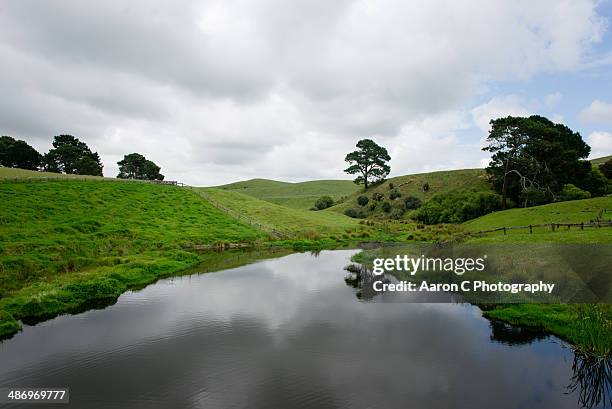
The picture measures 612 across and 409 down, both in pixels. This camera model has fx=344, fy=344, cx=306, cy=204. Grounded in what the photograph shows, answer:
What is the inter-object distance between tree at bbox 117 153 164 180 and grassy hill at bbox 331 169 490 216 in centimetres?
7934

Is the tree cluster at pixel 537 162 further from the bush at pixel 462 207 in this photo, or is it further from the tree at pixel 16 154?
the tree at pixel 16 154

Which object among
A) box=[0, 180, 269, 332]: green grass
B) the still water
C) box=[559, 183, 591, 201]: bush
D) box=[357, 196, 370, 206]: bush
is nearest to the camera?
the still water

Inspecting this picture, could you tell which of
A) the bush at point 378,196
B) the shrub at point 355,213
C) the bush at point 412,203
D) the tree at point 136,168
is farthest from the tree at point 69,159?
the bush at point 412,203

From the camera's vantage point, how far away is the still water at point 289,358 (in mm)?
13219

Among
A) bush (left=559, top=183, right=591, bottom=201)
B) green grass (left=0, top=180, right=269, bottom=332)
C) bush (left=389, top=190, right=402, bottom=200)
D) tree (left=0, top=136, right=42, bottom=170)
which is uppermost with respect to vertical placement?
tree (left=0, top=136, right=42, bottom=170)

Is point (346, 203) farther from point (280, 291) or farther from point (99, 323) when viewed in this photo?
point (99, 323)

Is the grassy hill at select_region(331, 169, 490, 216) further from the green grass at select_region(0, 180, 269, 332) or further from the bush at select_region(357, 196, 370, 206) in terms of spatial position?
the green grass at select_region(0, 180, 269, 332)

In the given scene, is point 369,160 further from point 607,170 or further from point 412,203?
point 607,170

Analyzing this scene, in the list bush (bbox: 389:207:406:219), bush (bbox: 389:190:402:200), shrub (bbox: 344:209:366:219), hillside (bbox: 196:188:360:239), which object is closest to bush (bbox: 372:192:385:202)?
bush (bbox: 389:190:402:200)

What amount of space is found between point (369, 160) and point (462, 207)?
60501 mm

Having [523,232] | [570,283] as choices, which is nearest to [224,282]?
[570,283]

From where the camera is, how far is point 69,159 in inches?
4906

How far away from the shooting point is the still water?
43.4ft

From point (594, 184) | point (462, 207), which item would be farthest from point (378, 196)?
point (594, 184)
